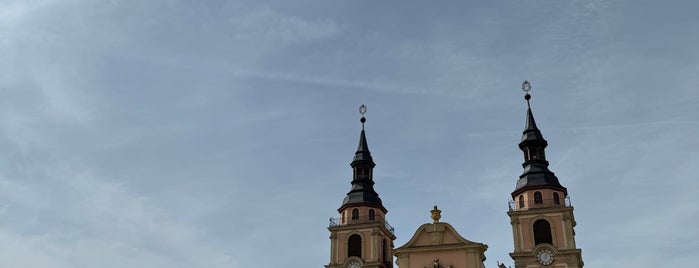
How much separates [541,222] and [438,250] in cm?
806

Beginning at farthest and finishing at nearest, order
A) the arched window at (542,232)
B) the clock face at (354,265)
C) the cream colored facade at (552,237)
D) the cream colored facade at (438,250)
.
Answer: the clock face at (354,265)
the cream colored facade at (438,250)
the arched window at (542,232)
the cream colored facade at (552,237)

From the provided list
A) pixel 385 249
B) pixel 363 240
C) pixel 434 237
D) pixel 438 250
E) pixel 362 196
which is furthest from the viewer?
pixel 362 196

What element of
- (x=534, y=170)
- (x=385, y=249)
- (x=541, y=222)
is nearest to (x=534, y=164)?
(x=534, y=170)

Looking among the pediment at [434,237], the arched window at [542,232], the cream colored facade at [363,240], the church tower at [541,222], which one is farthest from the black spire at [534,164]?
the cream colored facade at [363,240]

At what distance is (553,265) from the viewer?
52156mm

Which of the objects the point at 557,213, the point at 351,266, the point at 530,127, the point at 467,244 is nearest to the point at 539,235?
the point at 557,213

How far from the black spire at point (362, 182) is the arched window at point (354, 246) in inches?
123

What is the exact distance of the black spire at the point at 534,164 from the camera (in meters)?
55.9

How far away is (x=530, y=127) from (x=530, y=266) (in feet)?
45.0

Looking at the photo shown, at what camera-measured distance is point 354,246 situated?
5978cm

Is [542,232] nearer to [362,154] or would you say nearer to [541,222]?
[541,222]

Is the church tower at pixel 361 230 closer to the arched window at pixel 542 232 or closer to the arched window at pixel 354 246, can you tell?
the arched window at pixel 354 246

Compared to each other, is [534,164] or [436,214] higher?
[534,164]

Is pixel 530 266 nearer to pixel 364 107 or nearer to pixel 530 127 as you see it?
pixel 530 127
